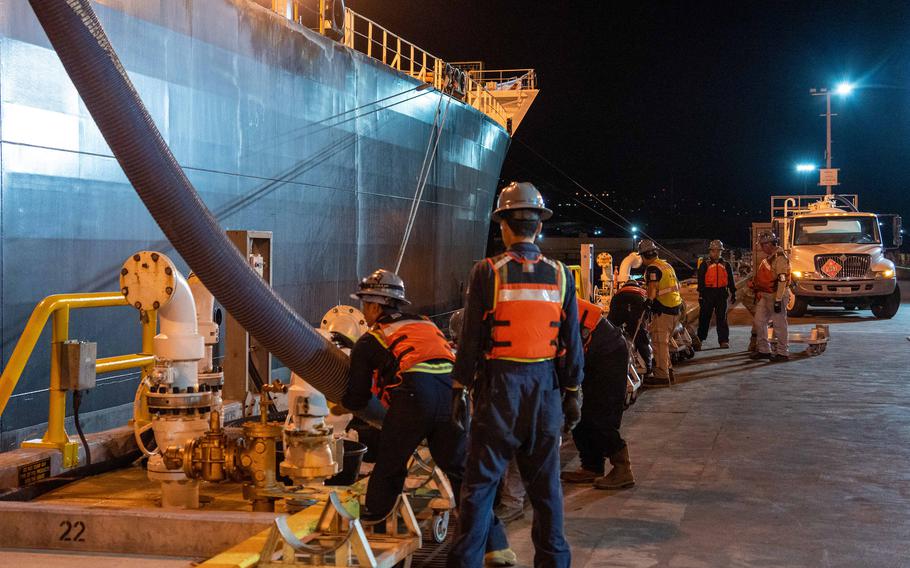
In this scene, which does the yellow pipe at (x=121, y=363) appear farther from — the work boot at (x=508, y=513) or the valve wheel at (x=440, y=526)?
the work boot at (x=508, y=513)

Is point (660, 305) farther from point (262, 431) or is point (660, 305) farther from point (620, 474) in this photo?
point (262, 431)

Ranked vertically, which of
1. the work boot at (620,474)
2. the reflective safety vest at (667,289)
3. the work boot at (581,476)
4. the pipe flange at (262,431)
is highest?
the reflective safety vest at (667,289)

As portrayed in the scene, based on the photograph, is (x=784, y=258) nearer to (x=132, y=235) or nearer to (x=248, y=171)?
(x=248, y=171)

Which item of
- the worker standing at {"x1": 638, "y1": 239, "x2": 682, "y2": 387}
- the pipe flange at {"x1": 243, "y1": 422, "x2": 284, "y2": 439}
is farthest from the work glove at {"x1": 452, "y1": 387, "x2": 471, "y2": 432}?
the worker standing at {"x1": 638, "y1": 239, "x2": 682, "y2": 387}

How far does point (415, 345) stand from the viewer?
4656mm

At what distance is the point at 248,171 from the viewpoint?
10.8m

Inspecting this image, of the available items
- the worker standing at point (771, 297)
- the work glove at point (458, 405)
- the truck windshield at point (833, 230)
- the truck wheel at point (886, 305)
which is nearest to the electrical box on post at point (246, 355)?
the work glove at point (458, 405)

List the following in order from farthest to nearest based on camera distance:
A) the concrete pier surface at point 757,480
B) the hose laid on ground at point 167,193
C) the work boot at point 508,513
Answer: the work boot at point 508,513, the concrete pier surface at point 757,480, the hose laid on ground at point 167,193

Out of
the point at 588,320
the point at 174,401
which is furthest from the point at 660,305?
the point at 174,401

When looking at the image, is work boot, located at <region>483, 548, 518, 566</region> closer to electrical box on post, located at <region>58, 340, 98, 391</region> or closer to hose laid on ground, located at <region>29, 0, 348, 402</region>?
hose laid on ground, located at <region>29, 0, 348, 402</region>

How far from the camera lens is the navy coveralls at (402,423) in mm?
4609

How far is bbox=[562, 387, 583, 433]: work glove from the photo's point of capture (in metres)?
4.36

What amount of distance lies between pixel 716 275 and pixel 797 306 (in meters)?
7.65

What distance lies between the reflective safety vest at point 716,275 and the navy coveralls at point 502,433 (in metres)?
11.4
